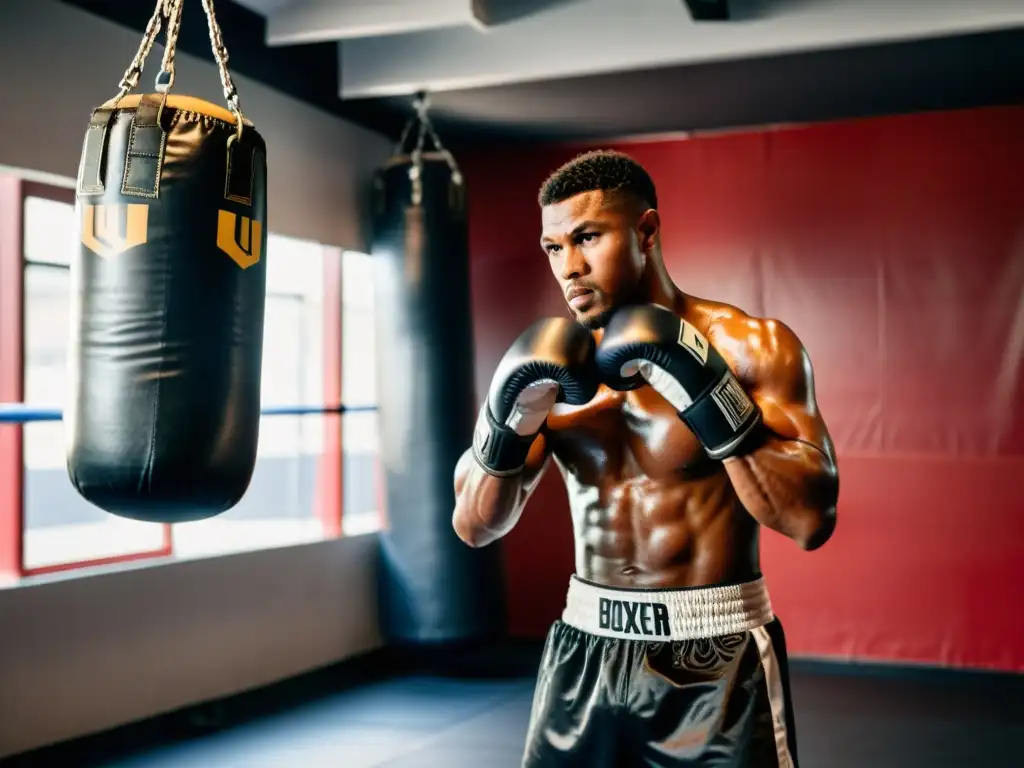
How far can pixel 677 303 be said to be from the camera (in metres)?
1.84

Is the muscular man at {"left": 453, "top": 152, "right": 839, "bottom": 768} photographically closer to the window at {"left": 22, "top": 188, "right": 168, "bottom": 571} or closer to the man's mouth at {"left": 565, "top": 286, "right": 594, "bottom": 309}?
the man's mouth at {"left": 565, "top": 286, "right": 594, "bottom": 309}

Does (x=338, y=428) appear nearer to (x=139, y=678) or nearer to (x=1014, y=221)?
(x=139, y=678)

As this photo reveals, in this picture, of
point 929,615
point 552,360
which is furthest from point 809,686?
point 552,360

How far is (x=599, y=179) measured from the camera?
173 cm

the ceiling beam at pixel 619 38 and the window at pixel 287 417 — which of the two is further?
the window at pixel 287 417

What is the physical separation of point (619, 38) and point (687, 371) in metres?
2.95

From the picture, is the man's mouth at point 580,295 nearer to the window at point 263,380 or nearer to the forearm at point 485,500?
the forearm at point 485,500

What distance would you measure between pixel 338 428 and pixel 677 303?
3340 mm

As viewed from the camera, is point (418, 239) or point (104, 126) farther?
point (418, 239)

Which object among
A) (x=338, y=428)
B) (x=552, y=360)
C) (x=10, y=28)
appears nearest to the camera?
(x=552, y=360)

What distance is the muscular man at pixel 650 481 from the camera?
1.58m

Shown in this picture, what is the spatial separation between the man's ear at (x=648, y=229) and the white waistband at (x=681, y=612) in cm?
57

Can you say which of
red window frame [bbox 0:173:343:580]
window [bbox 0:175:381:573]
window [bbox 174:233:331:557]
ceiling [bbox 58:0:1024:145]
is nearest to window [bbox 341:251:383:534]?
window [bbox 0:175:381:573]

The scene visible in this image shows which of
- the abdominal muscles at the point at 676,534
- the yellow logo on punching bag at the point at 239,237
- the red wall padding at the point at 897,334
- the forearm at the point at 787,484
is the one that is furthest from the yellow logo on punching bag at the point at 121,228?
the red wall padding at the point at 897,334
